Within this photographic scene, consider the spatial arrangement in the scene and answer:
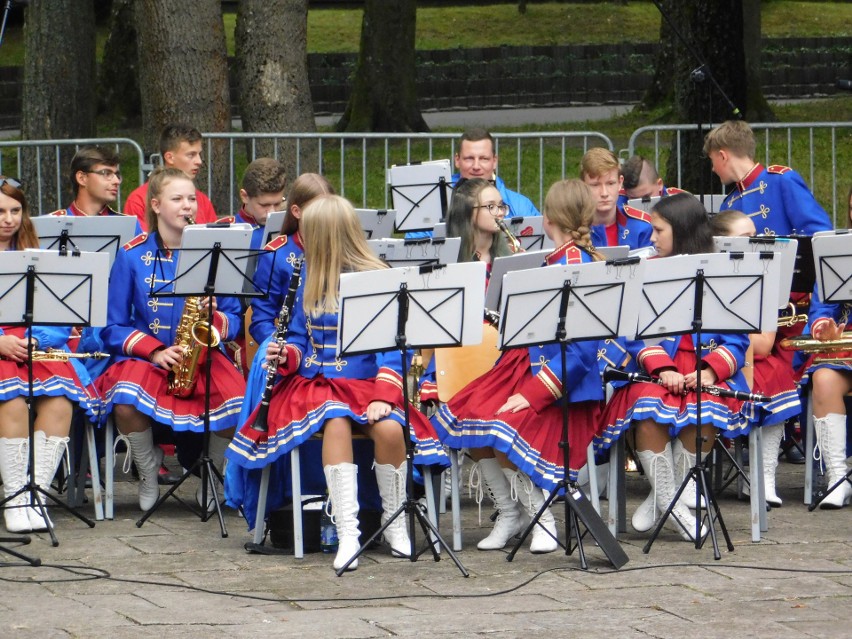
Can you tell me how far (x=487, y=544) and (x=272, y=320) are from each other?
4.81 ft

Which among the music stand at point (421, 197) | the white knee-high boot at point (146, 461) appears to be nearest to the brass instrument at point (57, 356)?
the white knee-high boot at point (146, 461)

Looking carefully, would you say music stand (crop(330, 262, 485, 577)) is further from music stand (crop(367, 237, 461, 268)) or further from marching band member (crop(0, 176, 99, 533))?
marching band member (crop(0, 176, 99, 533))

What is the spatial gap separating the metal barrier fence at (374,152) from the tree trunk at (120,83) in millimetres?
12016

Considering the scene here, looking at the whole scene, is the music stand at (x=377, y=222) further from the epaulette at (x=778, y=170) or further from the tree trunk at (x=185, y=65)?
the tree trunk at (x=185, y=65)

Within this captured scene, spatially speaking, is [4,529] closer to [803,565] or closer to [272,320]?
[272,320]

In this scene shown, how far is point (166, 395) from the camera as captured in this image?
766 centimetres

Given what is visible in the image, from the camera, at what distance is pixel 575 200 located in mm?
6730

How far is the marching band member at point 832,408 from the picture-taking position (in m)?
7.73

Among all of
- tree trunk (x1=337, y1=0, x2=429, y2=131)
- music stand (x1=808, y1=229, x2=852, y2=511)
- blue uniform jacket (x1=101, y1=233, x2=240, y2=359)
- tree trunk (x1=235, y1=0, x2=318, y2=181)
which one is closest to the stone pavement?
blue uniform jacket (x1=101, y1=233, x2=240, y2=359)

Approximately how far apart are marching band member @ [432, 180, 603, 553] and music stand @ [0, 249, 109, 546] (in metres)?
1.67

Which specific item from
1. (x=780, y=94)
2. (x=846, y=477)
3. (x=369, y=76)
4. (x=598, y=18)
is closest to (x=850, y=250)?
(x=846, y=477)

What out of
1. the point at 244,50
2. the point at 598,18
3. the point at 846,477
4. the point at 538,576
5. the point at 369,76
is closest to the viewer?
the point at 538,576

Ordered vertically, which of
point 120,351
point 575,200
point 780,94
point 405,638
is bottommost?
point 405,638

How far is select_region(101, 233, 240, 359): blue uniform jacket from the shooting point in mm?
7766
